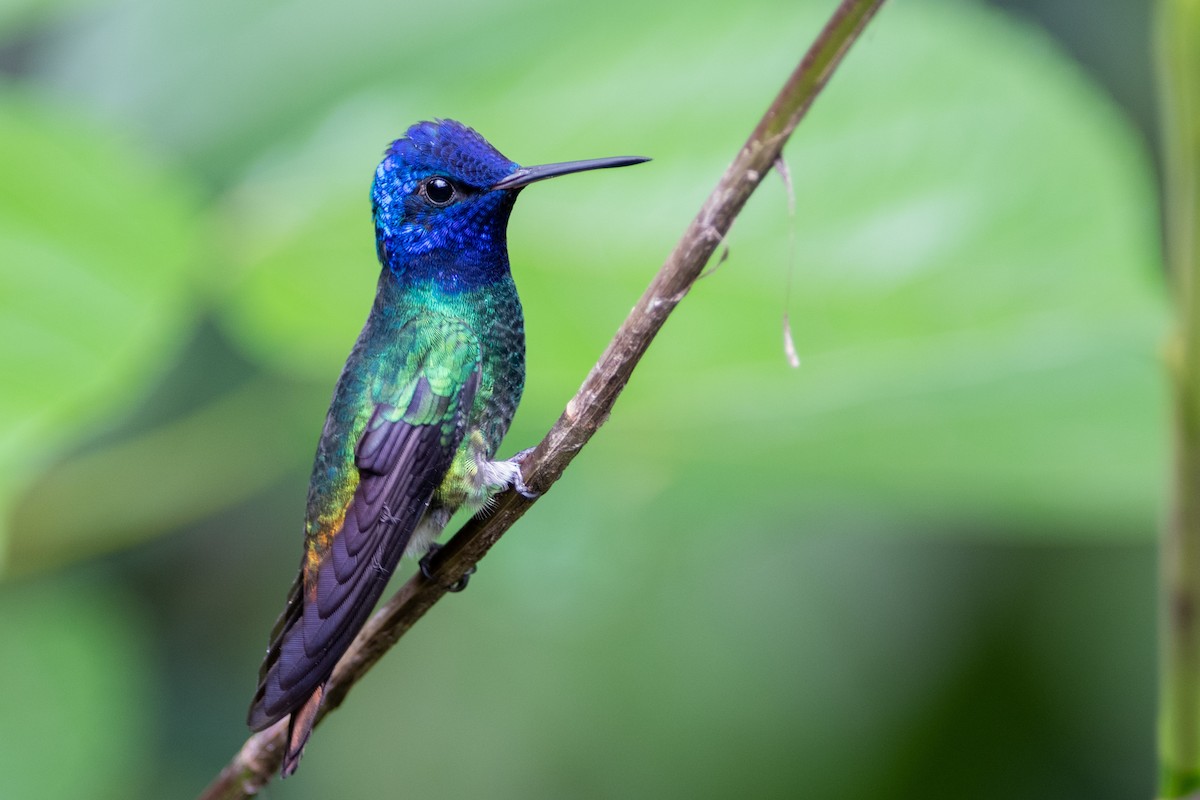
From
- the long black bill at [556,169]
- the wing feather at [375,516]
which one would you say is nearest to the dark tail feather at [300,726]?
the wing feather at [375,516]

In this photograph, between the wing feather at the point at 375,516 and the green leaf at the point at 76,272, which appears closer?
the wing feather at the point at 375,516

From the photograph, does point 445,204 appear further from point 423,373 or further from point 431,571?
point 431,571

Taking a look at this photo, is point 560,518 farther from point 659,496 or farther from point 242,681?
point 242,681

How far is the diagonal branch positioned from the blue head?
0.29 m

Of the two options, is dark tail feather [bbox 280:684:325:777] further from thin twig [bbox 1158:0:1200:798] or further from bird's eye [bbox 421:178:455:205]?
thin twig [bbox 1158:0:1200:798]

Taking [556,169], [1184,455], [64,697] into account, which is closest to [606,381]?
[556,169]

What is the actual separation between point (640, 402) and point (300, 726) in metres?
1.26

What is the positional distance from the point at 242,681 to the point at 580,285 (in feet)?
5.12

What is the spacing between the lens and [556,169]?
121cm

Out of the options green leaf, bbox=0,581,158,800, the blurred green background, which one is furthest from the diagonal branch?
green leaf, bbox=0,581,158,800

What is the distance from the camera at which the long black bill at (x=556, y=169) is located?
108 centimetres

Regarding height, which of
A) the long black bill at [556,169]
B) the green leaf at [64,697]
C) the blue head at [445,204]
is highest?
the long black bill at [556,169]

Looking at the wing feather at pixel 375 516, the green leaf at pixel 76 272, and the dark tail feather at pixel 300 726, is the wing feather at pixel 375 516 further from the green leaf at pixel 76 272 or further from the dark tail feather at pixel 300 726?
the green leaf at pixel 76 272

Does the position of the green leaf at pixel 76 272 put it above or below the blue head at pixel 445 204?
below
